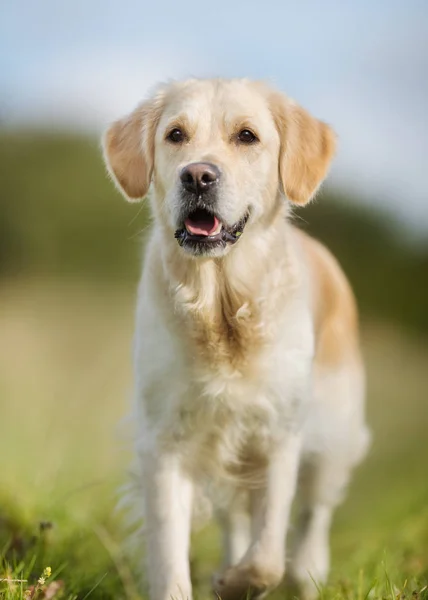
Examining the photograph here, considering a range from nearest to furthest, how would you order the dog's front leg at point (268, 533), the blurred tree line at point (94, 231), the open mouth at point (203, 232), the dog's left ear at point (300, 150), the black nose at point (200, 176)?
the black nose at point (200, 176)
the open mouth at point (203, 232)
the dog's front leg at point (268, 533)
the dog's left ear at point (300, 150)
the blurred tree line at point (94, 231)

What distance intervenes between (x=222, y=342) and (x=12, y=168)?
1163cm

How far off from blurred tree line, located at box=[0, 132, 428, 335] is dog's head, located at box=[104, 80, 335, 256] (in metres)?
6.79

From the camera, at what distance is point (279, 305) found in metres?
3.76

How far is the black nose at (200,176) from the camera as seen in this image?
337 centimetres

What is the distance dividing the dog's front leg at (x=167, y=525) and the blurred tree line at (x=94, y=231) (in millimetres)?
7130

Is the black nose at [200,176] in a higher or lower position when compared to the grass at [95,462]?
higher

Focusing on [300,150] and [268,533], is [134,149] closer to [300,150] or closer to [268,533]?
[300,150]

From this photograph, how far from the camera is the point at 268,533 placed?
3676 mm

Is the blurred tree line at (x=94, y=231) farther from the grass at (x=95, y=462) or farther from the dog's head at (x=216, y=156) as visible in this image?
the dog's head at (x=216, y=156)

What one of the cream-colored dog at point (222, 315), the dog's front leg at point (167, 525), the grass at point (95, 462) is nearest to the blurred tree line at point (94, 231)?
the grass at point (95, 462)

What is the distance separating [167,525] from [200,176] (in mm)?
1317

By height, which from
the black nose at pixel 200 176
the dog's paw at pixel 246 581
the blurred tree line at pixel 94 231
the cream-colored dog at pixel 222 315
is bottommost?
the blurred tree line at pixel 94 231

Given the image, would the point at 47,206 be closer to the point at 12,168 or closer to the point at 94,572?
the point at 12,168

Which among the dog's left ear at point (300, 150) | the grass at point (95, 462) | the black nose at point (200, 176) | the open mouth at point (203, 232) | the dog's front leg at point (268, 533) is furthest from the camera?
the grass at point (95, 462)
